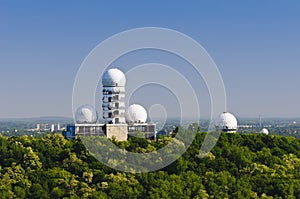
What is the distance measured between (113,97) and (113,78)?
1487 mm

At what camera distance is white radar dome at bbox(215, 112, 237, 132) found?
5853cm

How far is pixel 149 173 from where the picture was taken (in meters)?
38.9

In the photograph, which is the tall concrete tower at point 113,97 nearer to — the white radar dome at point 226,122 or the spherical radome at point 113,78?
the spherical radome at point 113,78

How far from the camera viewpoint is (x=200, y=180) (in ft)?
125

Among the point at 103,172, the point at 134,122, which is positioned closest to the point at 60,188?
the point at 103,172

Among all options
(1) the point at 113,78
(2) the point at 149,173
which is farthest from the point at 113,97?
(2) the point at 149,173

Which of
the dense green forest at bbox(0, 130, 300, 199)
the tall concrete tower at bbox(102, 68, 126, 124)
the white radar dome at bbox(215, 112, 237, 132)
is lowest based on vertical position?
the dense green forest at bbox(0, 130, 300, 199)

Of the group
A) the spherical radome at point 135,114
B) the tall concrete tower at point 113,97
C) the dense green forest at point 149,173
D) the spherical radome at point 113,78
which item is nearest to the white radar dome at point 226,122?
the spherical radome at point 135,114

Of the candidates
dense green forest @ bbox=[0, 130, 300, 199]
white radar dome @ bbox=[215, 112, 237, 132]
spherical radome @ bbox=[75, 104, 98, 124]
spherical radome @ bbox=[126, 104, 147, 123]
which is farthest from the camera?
white radar dome @ bbox=[215, 112, 237, 132]

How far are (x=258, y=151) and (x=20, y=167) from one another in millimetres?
16828

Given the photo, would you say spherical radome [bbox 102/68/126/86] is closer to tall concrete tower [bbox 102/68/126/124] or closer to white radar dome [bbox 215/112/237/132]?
tall concrete tower [bbox 102/68/126/124]

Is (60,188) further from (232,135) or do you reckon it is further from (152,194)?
(232,135)

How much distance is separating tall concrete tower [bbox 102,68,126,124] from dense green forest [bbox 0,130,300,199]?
3.22 meters

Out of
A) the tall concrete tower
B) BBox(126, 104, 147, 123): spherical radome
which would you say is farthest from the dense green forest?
BBox(126, 104, 147, 123): spherical radome
